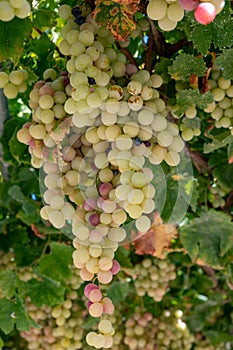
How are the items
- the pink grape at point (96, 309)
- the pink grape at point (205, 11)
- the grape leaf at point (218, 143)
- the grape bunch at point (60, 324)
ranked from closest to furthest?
the pink grape at point (205, 11), the pink grape at point (96, 309), the grape leaf at point (218, 143), the grape bunch at point (60, 324)

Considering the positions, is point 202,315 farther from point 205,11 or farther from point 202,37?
point 205,11

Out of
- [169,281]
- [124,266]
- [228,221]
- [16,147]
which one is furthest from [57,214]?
[169,281]

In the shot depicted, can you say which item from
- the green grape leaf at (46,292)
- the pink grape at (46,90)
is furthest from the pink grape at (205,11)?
the green grape leaf at (46,292)

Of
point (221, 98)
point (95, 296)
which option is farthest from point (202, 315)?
point (95, 296)

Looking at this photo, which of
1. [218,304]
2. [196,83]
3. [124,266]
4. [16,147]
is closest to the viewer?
[196,83]

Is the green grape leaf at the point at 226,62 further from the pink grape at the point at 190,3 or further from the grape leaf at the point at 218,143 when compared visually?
the pink grape at the point at 190,3

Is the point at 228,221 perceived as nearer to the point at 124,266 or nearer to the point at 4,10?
the point at 124,266

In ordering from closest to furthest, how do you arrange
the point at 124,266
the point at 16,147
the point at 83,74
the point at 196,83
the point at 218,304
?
the point at 83,74 → the point at 196,83 → the point at 16,147 → the point at 124,266 → the point at 218,304
